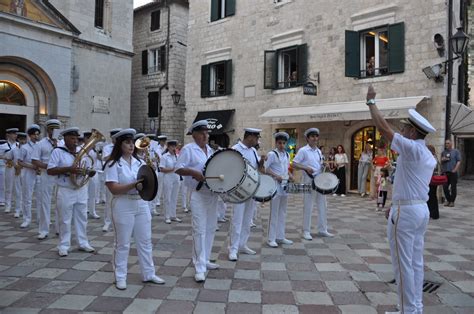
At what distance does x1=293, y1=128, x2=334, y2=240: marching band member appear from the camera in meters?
7.59

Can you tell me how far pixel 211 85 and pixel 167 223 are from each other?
39.6 ft

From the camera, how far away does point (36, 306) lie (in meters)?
4.18

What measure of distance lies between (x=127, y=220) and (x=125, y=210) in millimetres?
117

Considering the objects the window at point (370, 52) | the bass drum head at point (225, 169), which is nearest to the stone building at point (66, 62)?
the window at point (370, 52)

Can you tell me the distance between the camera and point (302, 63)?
16.3 meters

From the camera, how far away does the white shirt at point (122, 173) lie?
4.66 meters

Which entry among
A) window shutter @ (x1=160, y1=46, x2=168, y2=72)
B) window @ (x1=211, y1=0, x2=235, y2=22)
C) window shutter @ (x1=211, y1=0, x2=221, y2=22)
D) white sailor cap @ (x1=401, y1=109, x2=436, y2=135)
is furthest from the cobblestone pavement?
window shutter @ (x1=160, y1=46, x2=168, y2=72)

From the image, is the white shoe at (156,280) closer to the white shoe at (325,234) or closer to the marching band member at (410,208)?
the marching band member at (410,208)

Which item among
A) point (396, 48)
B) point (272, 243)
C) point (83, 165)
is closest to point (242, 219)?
Answer: point (272, 243)

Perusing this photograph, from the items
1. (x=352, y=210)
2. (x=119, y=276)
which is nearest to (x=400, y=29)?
(x=352, y=210)

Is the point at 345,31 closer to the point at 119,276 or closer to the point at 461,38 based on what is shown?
the point at 461,38

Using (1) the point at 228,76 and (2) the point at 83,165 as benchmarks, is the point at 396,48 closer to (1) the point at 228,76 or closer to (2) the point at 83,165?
(1) the point at 228,76

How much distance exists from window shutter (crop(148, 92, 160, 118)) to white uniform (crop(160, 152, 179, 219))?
1585cm

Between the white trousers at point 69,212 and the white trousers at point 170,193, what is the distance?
2.96 metres
